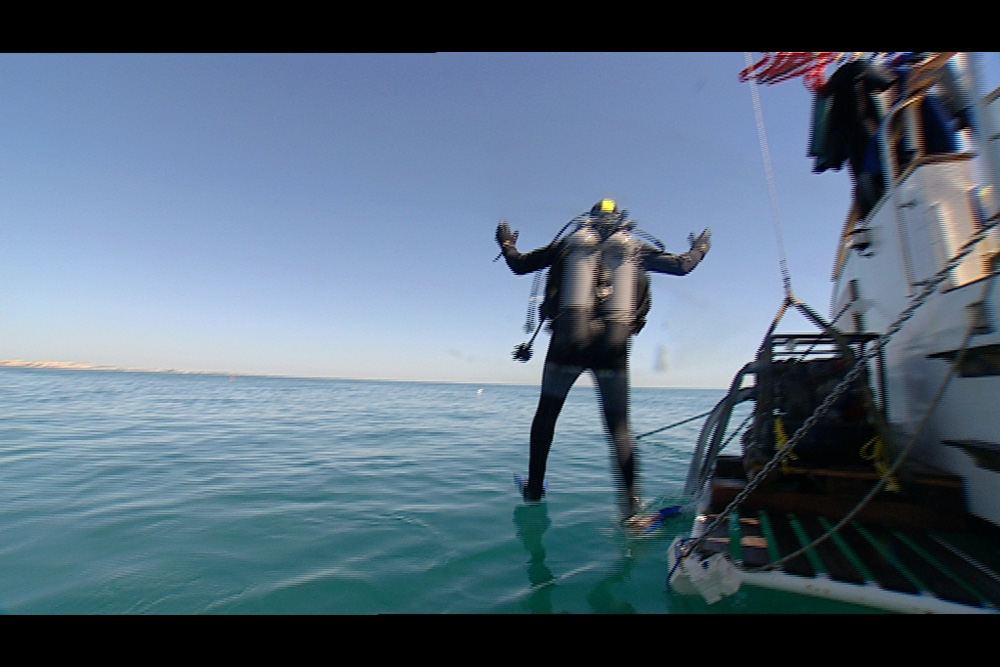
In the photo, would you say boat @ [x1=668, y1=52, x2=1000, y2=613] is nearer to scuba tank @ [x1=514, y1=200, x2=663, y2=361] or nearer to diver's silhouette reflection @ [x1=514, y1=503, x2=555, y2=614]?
diver's silhouette reflection @ [x1=514, y1=503, x2=555, y2=614]

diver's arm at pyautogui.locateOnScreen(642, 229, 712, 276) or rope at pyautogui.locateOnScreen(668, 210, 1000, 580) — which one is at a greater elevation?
diver's arm at pyautogui.locateOnScreen(642, 229, 712, 276)

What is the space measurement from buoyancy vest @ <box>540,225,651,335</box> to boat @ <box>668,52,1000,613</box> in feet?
4.12

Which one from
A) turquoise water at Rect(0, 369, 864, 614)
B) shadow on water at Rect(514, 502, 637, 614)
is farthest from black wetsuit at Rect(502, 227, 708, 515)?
turquoise water at Rect(0, 369, 864, 614)

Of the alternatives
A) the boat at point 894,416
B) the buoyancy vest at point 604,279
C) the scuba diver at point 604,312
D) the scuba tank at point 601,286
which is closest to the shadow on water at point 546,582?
the boat at point 894,416

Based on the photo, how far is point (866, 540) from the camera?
2959mm

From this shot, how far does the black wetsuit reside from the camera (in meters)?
3.67

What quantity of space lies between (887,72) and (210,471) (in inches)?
394

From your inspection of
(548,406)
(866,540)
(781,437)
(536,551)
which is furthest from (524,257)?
(866,540)

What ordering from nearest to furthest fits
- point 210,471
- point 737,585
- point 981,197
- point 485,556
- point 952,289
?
point 737,585 < point 485,556 < point 952,289 < point 981,197 < point 210,471

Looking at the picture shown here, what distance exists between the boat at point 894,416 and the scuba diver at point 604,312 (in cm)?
85
